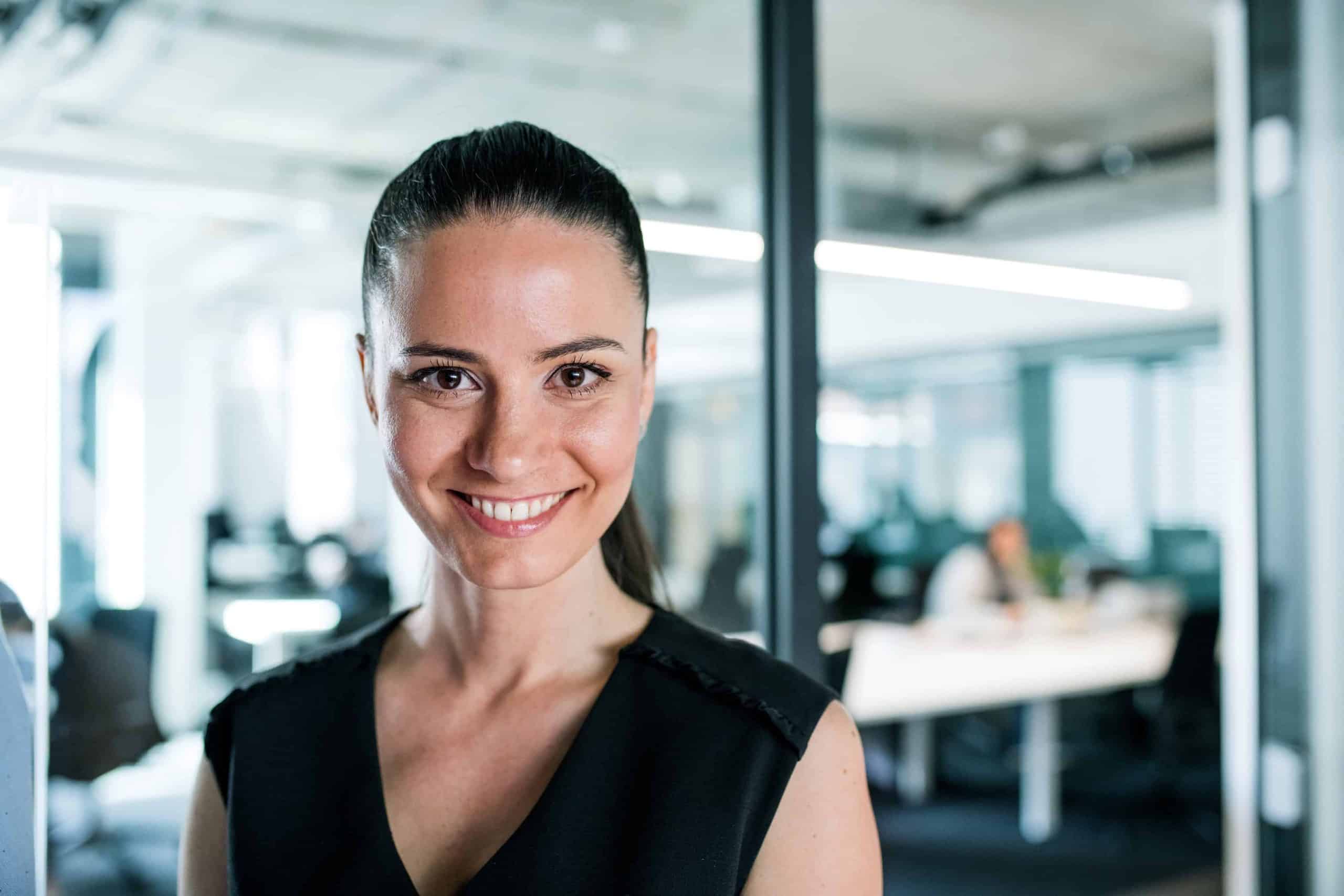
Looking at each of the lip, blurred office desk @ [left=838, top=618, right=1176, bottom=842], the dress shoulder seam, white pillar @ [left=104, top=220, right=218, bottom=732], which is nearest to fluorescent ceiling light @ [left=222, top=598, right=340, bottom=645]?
white pillar @ [left=104, top=220, right=218, bottom=732]

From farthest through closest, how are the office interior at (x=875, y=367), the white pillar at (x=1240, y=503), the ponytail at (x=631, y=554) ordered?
the white pillar at (x=1240, y=503)
the office interior at (x=875, y=367)
the ponytail at (x=631, y=554)

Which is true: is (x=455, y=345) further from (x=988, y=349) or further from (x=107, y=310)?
(x=988, y=349)

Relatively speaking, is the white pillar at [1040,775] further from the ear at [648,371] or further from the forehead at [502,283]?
the forehead at [502,283]

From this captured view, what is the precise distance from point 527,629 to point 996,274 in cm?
449

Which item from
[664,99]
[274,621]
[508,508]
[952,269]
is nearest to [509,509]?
[508,508]

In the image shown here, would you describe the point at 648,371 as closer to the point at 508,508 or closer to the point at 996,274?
the point at 508,508

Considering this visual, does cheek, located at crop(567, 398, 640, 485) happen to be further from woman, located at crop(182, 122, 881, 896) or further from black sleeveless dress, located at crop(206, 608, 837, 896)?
black sleeveless dress, located at crop(206, 608, 837, 896)

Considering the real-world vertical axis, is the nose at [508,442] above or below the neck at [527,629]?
above

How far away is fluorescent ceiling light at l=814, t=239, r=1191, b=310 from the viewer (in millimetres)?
4793

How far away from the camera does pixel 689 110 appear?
19.7 ft

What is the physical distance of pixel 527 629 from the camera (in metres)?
1.29

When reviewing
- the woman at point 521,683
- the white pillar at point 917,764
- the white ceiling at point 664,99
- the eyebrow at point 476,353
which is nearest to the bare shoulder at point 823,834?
the woman at point 521,683

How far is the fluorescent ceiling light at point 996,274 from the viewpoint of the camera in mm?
4793

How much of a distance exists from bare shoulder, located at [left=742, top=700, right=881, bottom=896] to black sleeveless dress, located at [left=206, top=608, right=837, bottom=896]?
0.06 ft
